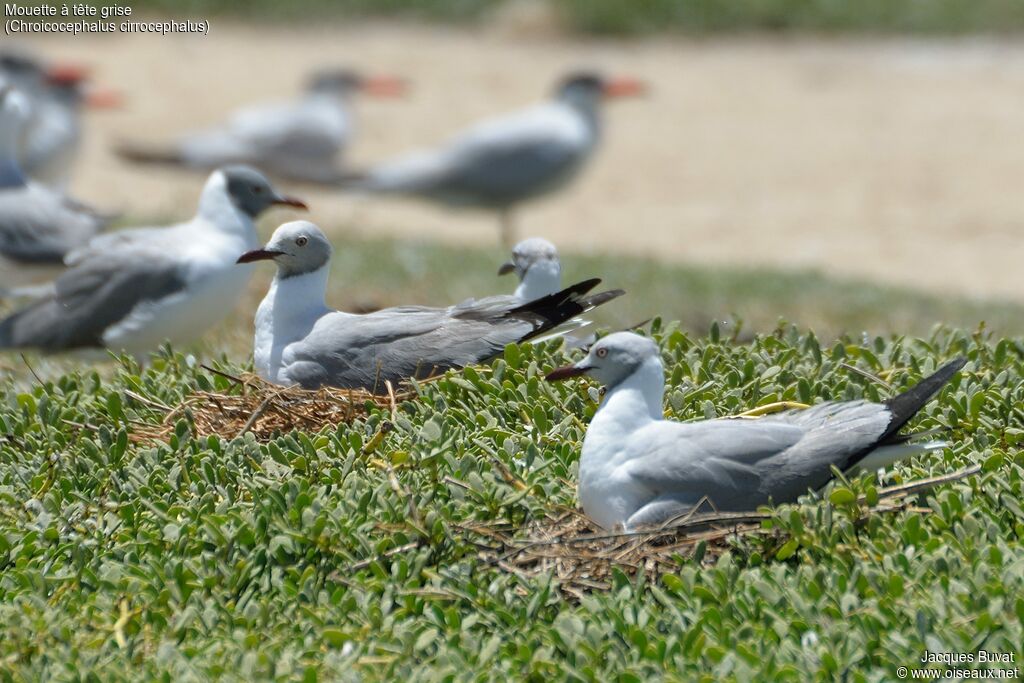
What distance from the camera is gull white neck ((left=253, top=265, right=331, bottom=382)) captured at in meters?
5.00

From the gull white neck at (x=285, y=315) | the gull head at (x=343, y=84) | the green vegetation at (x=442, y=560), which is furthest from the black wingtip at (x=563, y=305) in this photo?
the gull head at (x=343, y=84)

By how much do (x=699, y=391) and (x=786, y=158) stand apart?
1295 cm

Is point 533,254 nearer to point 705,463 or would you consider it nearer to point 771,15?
point 705,463

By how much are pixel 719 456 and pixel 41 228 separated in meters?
5.21

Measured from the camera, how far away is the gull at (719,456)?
12.3 ft

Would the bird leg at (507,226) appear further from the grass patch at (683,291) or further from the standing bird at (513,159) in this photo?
the grass patch at (683,291)

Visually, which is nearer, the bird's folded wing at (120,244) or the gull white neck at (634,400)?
the gull white neck at (634,400)

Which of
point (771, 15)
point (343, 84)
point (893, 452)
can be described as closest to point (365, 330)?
point (893, 452)

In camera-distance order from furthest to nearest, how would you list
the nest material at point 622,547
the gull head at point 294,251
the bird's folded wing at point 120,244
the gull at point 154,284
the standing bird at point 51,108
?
the standing bird at point 51,108 → the bird's folded wing at point 120,244 → the gull at point 154,284 → the gull head at point 294,251 → the nest material at point 622,547

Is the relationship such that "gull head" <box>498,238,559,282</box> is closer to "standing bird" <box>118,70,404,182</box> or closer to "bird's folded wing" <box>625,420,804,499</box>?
"bird's folded wing" <box>625,420,804,499</box>

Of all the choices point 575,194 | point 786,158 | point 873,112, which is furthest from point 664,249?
point 873,112

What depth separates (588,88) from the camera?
13516 mm

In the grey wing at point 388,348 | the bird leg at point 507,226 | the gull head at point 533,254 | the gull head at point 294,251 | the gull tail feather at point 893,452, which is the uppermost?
the gull head at point 294,251

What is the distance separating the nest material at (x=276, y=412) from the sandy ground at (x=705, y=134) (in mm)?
7308
